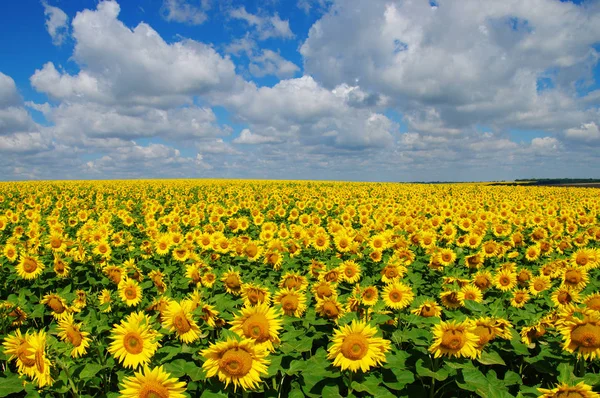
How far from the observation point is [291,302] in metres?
3.94

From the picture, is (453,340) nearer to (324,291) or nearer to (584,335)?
(584,335)

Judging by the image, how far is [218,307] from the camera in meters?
3.82

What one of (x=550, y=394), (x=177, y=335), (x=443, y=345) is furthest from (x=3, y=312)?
(x=550, y=394)

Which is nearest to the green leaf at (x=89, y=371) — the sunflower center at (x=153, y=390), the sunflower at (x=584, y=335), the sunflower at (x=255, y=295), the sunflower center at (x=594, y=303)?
the sunflower center at (x=153, y=390)

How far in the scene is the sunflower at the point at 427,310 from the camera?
13.8ft

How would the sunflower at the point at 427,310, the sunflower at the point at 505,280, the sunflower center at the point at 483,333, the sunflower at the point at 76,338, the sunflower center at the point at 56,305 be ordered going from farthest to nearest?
the sunflower at the point at 505,280 < the sunflower center at the point at 56,305 < the sunflower at the point at 427,310 < the sunflower at the point at 76,338 < the sunflower center at the point at 483,333

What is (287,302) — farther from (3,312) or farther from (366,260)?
(366,260)

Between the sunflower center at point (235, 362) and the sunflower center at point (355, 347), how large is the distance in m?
0.75

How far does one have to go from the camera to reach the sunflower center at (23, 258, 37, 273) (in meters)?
6.39

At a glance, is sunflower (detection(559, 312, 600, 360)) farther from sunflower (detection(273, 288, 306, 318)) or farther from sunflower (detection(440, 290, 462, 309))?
sunflower (detection(273, 288, 306, 318))

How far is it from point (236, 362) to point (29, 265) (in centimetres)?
559

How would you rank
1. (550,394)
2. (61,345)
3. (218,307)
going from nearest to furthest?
(550,394) < (61,345) < (218,307)

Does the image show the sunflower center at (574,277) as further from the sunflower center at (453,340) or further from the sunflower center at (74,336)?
the sunflower center at (74,336)

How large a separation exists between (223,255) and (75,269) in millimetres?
2895
